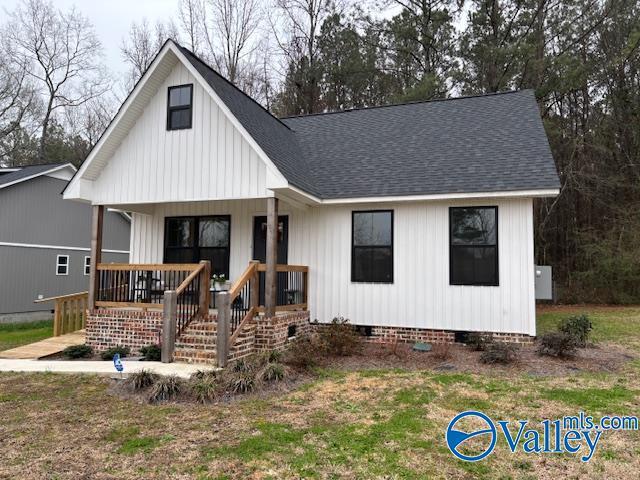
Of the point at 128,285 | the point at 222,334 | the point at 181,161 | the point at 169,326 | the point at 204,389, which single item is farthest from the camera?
the point at 128,285

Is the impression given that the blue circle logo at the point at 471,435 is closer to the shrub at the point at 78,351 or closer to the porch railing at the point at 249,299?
the porch railing at the point at 249,299

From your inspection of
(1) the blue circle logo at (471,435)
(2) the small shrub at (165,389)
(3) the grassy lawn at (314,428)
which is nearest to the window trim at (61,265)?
(3) the grassy lawn at (314,428)

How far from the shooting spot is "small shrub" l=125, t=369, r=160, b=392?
20.5 ft

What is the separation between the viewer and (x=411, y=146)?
11047 mm

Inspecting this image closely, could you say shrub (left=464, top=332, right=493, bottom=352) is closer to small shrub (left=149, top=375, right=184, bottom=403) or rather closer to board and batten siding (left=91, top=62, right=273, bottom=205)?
board and batten siding (left=91, top=62, right=273, bottom=205)

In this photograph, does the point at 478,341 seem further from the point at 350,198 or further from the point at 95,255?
the point at 95,255

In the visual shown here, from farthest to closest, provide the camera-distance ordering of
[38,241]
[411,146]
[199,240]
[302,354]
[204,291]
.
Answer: [38,241], [199,240], [411,146], [204,291], [302,354]

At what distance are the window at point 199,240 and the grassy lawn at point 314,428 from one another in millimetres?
4592

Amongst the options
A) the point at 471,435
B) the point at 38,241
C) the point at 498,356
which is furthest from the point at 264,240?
the point at 38,241

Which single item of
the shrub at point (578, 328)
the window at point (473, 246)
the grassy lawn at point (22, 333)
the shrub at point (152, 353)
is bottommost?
the grassy lawn at point (22, 333)

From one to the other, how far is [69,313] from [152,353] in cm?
471

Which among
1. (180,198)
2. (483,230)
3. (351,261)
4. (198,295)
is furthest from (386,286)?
(180,198)

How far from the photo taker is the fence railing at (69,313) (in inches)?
436

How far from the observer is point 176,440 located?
14.8 ft
